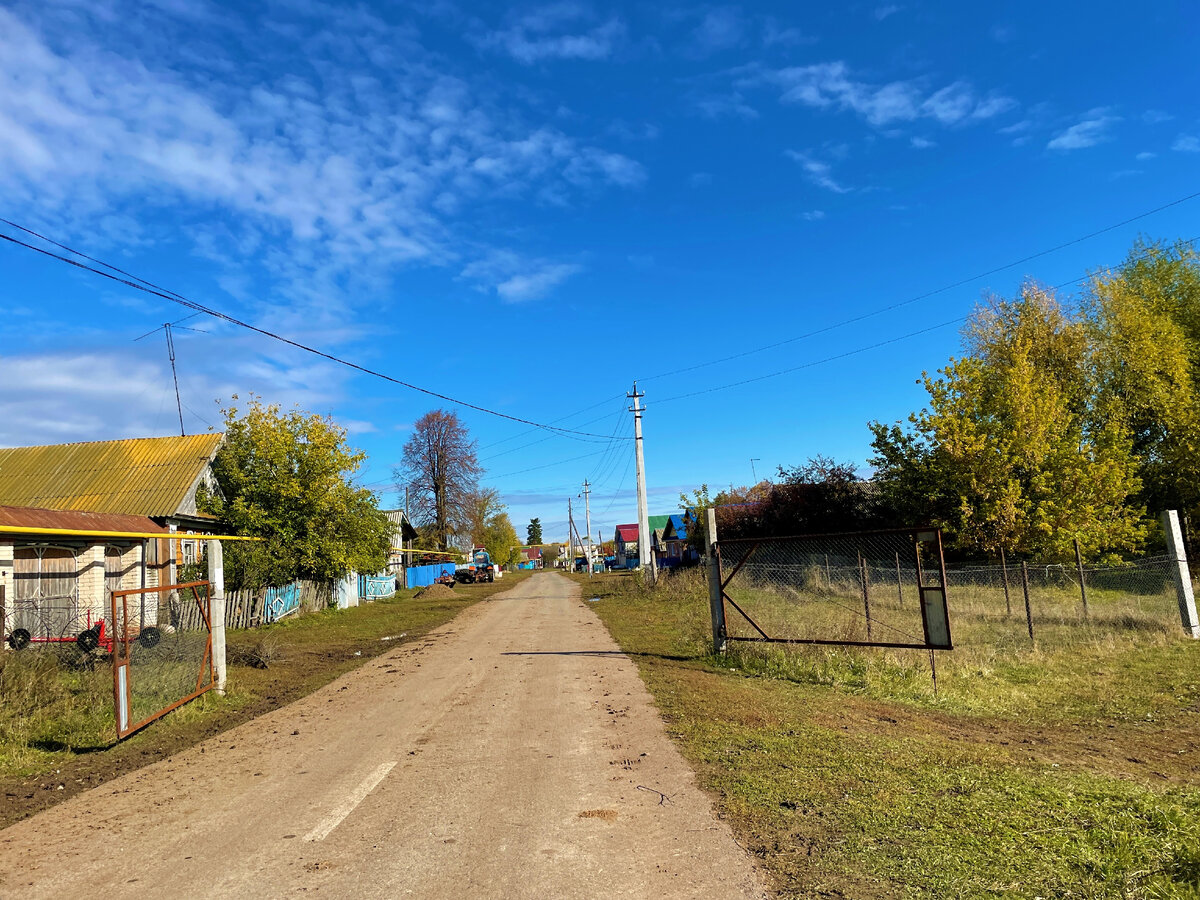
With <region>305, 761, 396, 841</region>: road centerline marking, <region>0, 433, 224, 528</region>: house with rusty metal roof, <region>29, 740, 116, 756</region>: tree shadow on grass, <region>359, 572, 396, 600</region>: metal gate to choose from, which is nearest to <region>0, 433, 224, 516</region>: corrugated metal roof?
<region>0, 433, 224, 528</region>: house with rusty metal roof

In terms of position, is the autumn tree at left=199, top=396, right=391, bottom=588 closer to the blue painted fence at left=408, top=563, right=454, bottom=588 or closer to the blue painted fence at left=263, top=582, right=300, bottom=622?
the blue painted fence at left=263, top=582, right=300, bottom=622

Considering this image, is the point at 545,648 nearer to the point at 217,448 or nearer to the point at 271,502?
the point at 271,502

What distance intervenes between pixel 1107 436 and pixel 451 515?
167ft

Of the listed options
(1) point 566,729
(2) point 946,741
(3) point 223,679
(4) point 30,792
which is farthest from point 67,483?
(2) point 946,741

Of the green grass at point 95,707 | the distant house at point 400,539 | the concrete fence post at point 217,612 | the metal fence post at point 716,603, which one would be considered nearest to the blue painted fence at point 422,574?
the distant house at point 400,539

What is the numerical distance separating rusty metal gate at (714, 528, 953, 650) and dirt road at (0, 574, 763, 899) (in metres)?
3.66

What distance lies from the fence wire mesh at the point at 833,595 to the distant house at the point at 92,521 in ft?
45.2

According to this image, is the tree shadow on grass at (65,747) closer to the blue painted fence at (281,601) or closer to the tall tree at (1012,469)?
the blue painted fence at (281,601)

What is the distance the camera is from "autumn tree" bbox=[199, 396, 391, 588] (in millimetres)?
26188

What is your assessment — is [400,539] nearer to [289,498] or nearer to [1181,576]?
[289,498]

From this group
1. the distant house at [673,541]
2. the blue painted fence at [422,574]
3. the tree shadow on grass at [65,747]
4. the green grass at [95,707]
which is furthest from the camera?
the blue painted fence at [422,574]

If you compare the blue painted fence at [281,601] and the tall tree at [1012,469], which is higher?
the tall tree at [1012,469]

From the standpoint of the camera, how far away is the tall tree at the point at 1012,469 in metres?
20.0

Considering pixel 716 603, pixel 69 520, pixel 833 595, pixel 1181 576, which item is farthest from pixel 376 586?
pixel 1181 576
